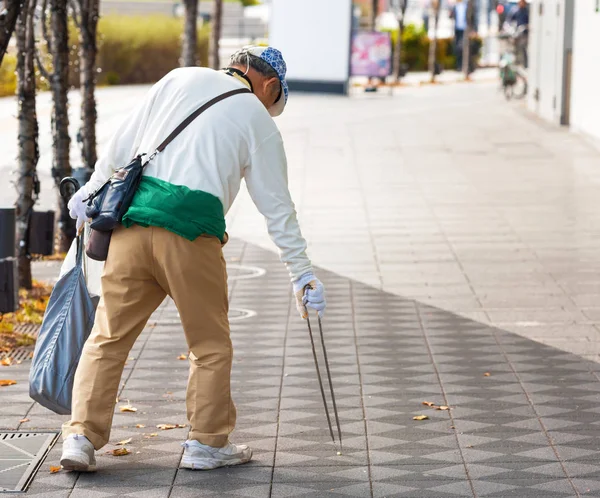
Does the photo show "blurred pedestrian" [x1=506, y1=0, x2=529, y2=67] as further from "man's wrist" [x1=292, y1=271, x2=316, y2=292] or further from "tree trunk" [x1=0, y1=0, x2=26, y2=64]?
"man's wrist" [x1=292, y1=271, x2=316, y2=292]

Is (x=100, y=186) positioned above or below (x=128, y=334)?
above

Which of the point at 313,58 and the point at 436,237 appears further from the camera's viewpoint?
the point at 313,58

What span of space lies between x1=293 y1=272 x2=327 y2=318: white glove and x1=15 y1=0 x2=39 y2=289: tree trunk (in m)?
4.58

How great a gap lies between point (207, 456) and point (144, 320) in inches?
23.2

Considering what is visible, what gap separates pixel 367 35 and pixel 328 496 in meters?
30.7

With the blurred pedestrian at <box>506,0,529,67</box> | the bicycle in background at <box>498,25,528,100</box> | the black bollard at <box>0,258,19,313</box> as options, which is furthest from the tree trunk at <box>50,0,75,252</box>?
the blurred pedestrian at <box>506,0,529,67</box>

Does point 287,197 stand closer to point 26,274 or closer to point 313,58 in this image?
point 26,274

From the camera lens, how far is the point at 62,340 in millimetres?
5379

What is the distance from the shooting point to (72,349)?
5379 mm

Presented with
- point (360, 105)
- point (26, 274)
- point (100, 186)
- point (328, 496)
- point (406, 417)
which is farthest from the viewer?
point (360, 105)

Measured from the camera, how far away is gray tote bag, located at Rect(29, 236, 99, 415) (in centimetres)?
535

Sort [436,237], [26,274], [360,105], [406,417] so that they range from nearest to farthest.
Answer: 1. [406,417]
2. [26,274]
3. [436,237]
4. [360,105]

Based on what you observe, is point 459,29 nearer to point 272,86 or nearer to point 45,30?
point 45,30

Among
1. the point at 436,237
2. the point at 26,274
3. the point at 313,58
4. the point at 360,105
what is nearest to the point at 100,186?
the point at 26,274
